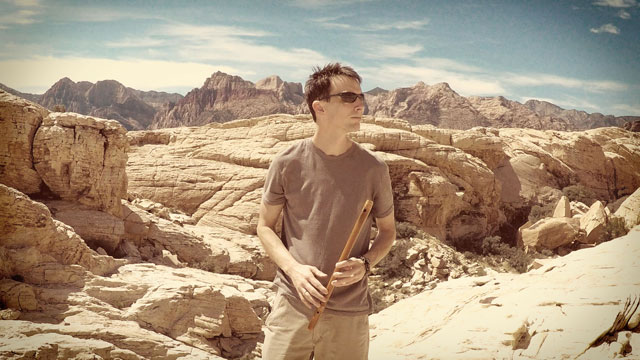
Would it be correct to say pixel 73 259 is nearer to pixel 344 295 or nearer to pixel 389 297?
pixel 344 295

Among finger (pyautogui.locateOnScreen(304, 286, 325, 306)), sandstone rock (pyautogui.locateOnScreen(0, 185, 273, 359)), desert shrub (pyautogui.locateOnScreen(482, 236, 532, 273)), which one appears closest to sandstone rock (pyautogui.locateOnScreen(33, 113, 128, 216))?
sandstone rock (pyautogui.locateOnScreen(0, 185, 273, 359))

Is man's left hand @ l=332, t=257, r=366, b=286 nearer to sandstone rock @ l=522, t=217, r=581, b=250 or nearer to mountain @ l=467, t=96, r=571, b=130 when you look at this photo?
sandstone rock @ l=522, t=217, r=581, b=250

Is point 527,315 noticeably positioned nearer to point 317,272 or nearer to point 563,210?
point 317,272

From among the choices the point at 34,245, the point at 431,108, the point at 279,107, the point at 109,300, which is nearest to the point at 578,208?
the point at 109,300

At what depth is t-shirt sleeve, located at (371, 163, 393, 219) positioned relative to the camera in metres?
2.33

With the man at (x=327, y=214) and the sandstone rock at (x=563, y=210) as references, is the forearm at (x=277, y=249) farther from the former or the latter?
the sandstone rock at (x=563, y=210)

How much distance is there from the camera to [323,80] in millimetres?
2309

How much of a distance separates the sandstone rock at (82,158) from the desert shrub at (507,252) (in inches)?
624

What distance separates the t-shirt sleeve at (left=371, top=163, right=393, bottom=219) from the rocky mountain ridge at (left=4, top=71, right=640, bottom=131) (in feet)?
209

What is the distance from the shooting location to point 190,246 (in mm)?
14211

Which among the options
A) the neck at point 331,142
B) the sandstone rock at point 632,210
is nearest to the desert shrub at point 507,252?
the sandstone rock at point 632,210

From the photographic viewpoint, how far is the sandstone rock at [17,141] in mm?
11344

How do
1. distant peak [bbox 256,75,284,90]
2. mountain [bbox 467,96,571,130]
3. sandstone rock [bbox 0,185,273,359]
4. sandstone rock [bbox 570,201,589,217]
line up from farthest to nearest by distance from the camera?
distant peak [bbox 256,75,284,90]
mountain [bbox 467,96,571,130]
sandstone rock [bbox 570,201,589,217]
sandstone rock [bbox 0,185,273,359]

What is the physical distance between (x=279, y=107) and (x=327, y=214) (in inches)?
2744
